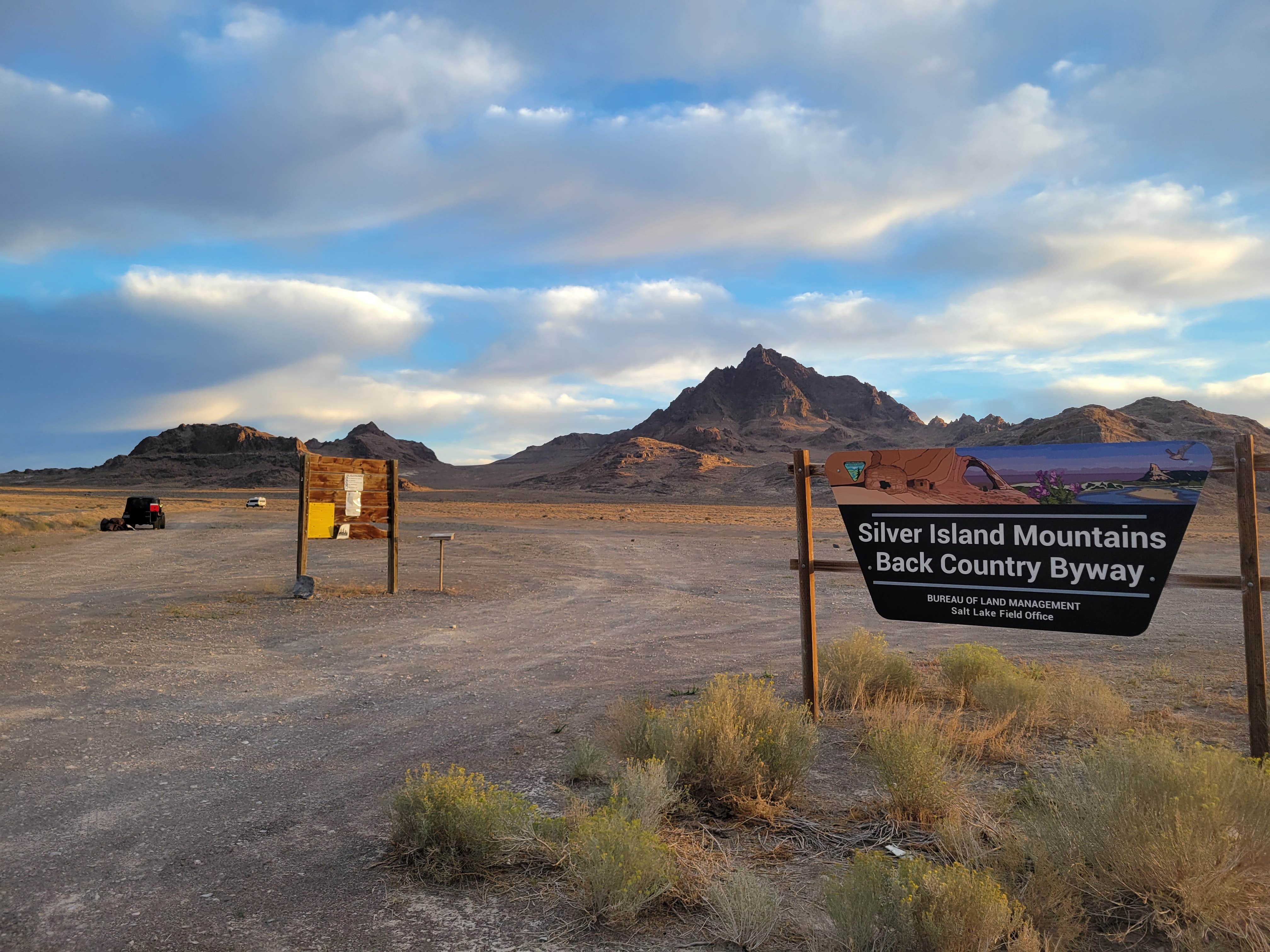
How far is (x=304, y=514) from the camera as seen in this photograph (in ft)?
48.9

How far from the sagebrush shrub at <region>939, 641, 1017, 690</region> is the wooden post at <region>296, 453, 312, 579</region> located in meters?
11.1

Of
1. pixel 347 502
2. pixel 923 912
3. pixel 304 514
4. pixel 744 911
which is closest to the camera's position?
→ pixel 923 912

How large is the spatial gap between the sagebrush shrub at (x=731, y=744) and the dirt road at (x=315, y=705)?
46 centimetres

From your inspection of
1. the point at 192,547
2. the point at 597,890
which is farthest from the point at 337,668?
the point at 192,547

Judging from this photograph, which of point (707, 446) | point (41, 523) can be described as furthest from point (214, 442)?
point (41, 523)

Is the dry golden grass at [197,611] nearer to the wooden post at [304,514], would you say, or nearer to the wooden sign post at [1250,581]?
the wooden post at [304,514]

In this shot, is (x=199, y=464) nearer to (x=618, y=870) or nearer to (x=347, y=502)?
(x=347, y=502)

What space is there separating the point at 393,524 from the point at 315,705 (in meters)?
8.04

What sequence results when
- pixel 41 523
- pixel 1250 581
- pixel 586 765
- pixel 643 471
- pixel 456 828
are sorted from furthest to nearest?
pixel 643 471, pixel 41 523, pixel 586 765, pixel 1250 581, pixel 456 828

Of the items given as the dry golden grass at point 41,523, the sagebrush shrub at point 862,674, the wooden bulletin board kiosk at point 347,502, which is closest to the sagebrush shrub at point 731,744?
the sagebrush shrub at point 862,674

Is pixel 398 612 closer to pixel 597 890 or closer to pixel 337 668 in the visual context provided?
pixel 337 668

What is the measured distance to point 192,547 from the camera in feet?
86.3

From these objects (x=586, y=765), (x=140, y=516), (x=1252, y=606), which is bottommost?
(x=586, y=765)

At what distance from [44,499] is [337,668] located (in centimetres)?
8692
